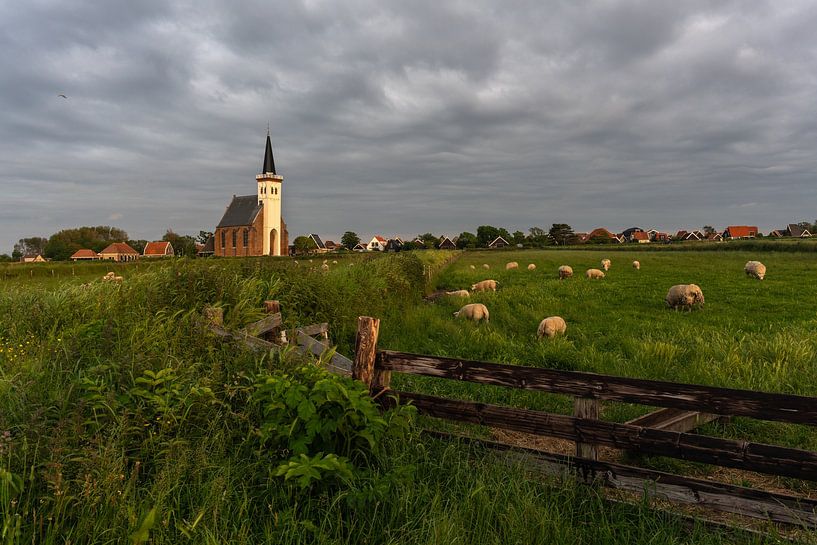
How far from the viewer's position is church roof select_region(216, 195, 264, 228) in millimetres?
98438

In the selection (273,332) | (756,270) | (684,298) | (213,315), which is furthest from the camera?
(756,270)

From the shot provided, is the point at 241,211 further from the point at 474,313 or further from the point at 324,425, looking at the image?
the point at 324,425

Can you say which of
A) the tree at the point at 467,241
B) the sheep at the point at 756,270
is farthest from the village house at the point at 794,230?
the sheep at the point at 756,270

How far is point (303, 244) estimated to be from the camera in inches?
5433

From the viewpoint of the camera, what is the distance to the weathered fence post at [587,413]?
4117 mm

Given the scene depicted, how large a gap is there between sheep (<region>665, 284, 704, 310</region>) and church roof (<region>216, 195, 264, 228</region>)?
304ft

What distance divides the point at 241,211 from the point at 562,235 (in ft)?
296

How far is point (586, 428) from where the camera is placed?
4.05 metres

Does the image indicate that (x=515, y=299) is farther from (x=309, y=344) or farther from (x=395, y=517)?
(x=395, y=517)

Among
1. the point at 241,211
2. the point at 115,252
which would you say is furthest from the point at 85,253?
the point at 241,211

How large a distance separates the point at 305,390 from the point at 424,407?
141 centimetres

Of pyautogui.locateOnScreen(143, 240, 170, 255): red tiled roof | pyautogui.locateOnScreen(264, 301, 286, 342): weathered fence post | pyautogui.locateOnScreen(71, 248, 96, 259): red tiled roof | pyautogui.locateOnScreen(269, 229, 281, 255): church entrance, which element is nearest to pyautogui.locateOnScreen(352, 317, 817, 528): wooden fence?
pyautogui.locateOnScreen(264, 301, 286, 342): weathered fence post

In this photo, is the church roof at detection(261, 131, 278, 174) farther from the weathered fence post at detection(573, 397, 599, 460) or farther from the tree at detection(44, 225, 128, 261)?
the weathered fence post at detection(573, 397, 599, 460)

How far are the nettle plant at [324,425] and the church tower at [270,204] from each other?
326 ft
